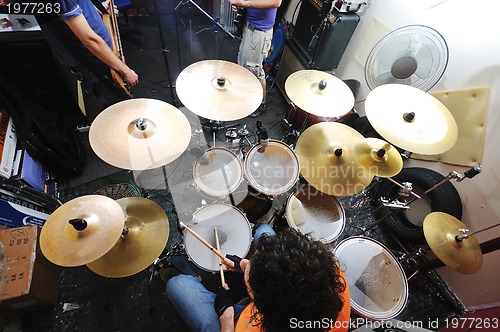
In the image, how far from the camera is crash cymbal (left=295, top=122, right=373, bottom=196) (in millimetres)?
1954

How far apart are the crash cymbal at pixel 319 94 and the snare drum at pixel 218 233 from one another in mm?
1039

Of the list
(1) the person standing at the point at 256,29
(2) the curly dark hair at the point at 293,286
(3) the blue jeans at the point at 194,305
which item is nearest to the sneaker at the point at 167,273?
(3) the blue jeans at the point at 194,305

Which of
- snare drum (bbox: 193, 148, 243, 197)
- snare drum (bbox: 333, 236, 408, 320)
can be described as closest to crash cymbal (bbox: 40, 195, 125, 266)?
snare drum (bbox: 193, 148, 243, 197)

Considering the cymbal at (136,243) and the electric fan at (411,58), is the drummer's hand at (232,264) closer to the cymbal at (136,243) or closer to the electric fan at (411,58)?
the cymbal at (136,243)

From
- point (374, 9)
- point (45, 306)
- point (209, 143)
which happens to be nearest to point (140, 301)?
point (45, 306)

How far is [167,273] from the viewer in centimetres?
213

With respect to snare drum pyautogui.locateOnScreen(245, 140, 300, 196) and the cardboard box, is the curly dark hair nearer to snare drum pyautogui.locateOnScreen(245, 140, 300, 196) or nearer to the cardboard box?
snare drum pyautogui.locateOnScreen(245, 140, 300, 196)

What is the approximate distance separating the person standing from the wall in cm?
139

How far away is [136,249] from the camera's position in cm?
168

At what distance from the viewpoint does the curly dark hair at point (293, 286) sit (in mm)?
1080

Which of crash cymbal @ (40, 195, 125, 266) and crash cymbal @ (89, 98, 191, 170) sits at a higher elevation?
crash cymbal @ (89, 98, 191, 170)

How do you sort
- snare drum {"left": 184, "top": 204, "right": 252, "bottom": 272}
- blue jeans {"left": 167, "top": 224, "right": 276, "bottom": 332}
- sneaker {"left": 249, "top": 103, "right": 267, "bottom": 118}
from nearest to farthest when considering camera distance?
blue jeans {"left": 167, "top": 224, "right": 276, "bottom": 332} → snare drum {"left": 184, "top": 204, "right": 252, "bottom": 272} → sneaker {"left": 249, "top": 103, "right": 267, "bottom": 118}

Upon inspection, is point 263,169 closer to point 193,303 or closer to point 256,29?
point 193,303

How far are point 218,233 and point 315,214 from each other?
2.63ft
